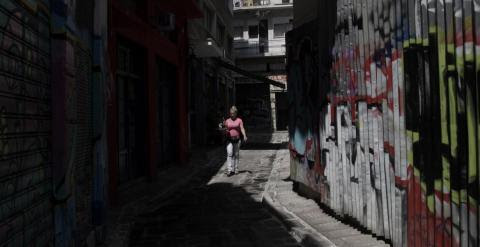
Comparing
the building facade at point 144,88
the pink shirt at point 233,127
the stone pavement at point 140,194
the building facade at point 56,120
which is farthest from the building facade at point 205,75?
the building facade at point 56,120

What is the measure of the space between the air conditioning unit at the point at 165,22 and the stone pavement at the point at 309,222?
5067 millimetres

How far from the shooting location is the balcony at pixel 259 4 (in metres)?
35.0

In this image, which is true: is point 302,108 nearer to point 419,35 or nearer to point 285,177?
point 285,177

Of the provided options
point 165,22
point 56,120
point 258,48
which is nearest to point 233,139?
point 165,22

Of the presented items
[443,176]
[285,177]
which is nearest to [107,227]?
[443,176]

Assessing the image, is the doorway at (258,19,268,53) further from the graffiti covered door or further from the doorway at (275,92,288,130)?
the graffiti covered door

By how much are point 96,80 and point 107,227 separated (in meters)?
1.98

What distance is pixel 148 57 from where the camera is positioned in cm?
1020

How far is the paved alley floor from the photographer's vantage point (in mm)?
5637

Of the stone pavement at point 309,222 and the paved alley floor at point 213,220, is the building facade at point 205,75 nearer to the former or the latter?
the paved alley floor at point 213,220

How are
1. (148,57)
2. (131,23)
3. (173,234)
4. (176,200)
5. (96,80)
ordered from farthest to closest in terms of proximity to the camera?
(148,57)
(131,23)
(176,200)
(173,234)
(96,80)

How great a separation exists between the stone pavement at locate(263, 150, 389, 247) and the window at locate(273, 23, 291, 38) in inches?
1094

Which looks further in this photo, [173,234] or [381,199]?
[173,234]

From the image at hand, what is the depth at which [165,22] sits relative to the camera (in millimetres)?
11859
